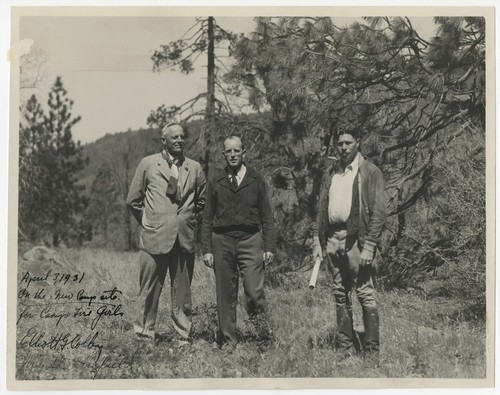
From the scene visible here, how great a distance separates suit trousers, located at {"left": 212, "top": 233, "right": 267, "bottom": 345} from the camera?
19.5 ft

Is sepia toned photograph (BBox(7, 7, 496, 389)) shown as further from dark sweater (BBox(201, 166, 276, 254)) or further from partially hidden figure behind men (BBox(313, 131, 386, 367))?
dark sweater (BBox(201, 166, 276, 254))

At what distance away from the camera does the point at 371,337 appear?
237 inches

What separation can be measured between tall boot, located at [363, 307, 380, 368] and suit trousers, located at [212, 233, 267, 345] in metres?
0.94

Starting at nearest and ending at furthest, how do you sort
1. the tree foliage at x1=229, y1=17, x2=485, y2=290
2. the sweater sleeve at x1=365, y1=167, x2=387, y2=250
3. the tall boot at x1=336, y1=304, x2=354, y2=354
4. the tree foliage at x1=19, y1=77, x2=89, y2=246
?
the sweater sleeve at x1=365, y1=167, x2=387, y2=250 → the tall boot at x1=336, y1=304, x2=354, y2=354 → the tree foliage at x1=229, y1=17, x2=485, y2=290 → the tree foliage at x1=19, y1=77, x2=89, y2=246

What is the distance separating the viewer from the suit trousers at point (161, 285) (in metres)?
6.20

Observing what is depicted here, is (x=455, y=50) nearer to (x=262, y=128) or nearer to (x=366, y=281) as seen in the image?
(x=262, y=128)

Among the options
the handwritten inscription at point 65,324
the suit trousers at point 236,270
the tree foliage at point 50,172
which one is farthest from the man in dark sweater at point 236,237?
the tree foliage at point 50,172

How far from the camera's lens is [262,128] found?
7227 mm

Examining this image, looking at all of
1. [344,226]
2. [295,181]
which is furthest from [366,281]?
[295,181]

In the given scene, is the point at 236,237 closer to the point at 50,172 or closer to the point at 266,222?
the point at 266,222

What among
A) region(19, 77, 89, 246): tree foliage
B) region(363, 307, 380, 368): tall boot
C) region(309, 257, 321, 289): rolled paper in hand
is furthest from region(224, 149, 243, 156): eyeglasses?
region(19, 77, 89, 246): tree foliage

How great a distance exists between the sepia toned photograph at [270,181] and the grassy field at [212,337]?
17 millimetres

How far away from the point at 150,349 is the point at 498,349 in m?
3.52

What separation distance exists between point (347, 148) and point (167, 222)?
1.83m
